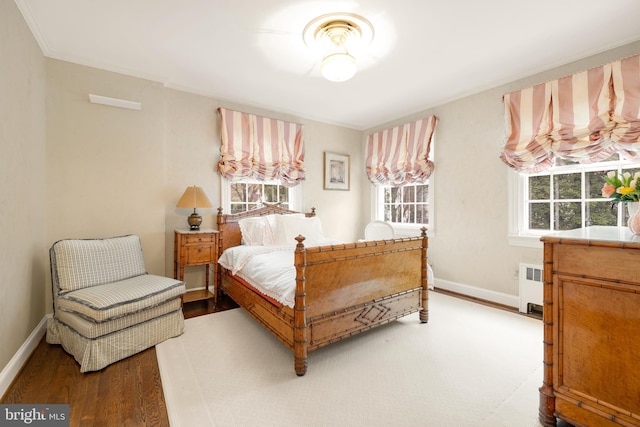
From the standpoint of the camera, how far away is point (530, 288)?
10.3 feet

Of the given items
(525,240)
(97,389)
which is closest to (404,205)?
(525,240)

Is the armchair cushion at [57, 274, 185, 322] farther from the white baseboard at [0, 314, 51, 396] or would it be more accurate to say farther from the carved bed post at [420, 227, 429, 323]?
the carved bed post at [420, 227, 429, 323]

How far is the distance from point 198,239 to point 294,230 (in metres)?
1.22

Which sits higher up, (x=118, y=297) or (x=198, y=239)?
(x=198, y=239)

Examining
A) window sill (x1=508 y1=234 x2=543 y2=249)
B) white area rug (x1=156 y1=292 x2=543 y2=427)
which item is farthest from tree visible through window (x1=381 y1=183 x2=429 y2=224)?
white area rug (x1=156 y1=292 x2=543 y2=427)

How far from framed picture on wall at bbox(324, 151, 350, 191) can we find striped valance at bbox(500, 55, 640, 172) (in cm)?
259

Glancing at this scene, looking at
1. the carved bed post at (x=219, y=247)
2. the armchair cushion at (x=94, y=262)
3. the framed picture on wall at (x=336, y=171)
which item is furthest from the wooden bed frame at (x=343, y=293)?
the framed picture on wall at (x=336, y=171)

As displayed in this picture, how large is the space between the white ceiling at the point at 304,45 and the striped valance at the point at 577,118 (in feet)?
0.96

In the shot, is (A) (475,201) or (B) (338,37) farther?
(A) (475,201)

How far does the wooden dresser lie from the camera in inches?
50.6

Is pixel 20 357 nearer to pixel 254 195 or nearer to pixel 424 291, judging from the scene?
pixel 254 195

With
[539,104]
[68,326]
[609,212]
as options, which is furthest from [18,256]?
[609,212]

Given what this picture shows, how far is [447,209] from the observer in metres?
4.07

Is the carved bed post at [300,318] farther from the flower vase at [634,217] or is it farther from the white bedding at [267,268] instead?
the flower vase at [634,217]
